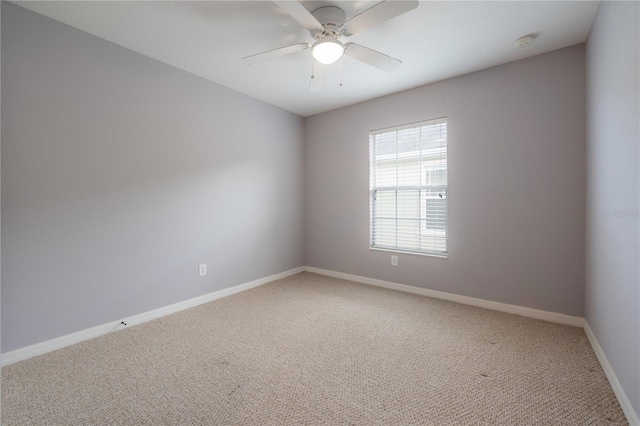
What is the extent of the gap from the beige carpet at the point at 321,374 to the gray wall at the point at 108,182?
1.40ft

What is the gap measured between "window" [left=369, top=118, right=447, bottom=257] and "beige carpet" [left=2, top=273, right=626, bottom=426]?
0.95 m

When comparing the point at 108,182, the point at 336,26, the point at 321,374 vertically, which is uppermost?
the point at 336,26

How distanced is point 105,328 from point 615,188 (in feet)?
12.4

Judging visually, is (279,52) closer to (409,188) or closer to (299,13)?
(299,13)

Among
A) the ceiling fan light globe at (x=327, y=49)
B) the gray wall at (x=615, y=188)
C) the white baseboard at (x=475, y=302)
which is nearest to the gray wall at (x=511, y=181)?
the white baseboard at (x=475, y=302)

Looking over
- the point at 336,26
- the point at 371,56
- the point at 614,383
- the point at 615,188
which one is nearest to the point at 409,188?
the point at 371,56

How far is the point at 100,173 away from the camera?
2.32 metres

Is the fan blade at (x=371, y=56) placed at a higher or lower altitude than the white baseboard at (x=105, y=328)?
higher

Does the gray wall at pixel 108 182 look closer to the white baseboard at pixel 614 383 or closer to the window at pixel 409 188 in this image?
the window at pixel 409 188

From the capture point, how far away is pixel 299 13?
5.49 ft

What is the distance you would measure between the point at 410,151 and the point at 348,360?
97.4 inches

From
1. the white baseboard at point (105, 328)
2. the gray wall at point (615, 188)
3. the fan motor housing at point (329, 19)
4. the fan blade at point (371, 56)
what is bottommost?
the white baseboard at point (105, 328)

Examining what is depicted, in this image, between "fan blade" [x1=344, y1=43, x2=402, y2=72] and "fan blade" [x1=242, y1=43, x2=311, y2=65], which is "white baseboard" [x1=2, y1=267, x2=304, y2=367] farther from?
"fan blade" [x1=344, y1=43, x2=402, y2=72]

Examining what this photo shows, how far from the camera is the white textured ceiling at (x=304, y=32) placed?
6.37ft
